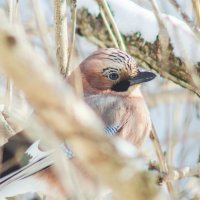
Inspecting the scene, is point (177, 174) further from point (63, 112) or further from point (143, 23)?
point (143, 23)

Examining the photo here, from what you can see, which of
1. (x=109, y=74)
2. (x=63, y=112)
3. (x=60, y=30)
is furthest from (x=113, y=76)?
(x=63, y=112)

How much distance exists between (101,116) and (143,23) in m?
0.90

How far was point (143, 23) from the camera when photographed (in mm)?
3148

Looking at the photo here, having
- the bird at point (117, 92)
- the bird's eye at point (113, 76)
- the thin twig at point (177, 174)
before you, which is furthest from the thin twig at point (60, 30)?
the thin twig at point (177, 174)

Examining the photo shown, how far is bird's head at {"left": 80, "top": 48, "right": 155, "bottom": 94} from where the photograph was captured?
2479 mm

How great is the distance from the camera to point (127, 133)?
7.83 feet

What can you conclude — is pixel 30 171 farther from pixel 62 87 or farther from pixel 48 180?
pixel 62 87

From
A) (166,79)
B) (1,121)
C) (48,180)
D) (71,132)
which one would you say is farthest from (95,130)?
(166,79)

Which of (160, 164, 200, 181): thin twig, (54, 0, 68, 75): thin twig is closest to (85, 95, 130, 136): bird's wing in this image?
(54, 0, 68, 75): thin twig

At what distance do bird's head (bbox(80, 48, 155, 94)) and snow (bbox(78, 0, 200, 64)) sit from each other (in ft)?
1.64

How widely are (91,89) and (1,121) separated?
0.54 metres

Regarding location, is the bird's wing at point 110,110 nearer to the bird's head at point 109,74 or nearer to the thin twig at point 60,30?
the bird's head at point 109,74

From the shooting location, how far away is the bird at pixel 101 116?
217 cm

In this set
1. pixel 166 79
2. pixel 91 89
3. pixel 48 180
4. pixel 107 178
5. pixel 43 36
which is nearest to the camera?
pixel 107 178
